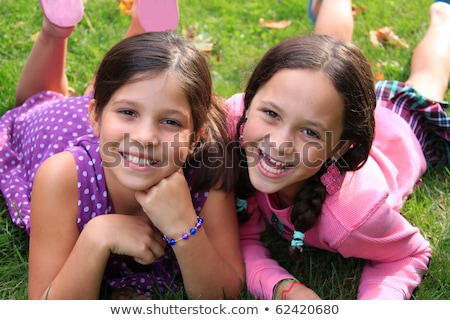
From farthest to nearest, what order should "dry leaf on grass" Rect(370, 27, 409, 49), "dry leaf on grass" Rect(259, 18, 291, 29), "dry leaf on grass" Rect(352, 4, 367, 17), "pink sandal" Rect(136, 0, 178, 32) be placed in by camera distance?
1. "dry leaf on grass" Rect(352, 4, 367, 17)
2. "dry leaf on grass" Rect(259, 18, 291, 29)
3. "dry leaf on grass" Rect(370, 27, 409, 49)
4. "pink sandal" Rect(136, 0, 178, 32)

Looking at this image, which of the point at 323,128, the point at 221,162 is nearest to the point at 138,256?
the point at 221,162

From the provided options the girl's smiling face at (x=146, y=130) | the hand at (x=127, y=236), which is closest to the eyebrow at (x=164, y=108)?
the girl's smiling face at (x=146, y=130)

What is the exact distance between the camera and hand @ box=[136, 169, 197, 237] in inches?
75.3

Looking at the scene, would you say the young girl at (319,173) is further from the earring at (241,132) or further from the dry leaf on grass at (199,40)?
the dry leaf on grass at (199,40)

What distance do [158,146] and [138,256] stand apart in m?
0.37

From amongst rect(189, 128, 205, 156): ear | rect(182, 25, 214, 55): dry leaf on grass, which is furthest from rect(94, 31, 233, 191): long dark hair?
rect(182, 25, 214, 55): dry leaf on grass

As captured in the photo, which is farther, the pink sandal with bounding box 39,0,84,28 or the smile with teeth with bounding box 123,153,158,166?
the pink sandal with bounding box 39,0,84,28

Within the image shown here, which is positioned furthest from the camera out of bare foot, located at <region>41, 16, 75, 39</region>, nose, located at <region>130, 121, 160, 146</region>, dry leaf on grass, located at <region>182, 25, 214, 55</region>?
dry leaf on grass, located at <region>182, 25, 214, 55</region>

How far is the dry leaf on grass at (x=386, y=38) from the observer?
3.41 m

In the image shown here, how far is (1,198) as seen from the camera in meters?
2.44

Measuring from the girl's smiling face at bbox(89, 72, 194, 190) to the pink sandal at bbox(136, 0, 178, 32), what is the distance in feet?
2.49

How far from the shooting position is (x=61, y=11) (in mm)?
2549

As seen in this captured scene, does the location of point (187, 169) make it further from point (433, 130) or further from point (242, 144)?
point (433, 130)

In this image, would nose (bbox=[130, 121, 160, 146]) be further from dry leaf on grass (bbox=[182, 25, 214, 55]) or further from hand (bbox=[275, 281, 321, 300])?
dry leaf on grass (bbox=[182, 25, 214, 55])
